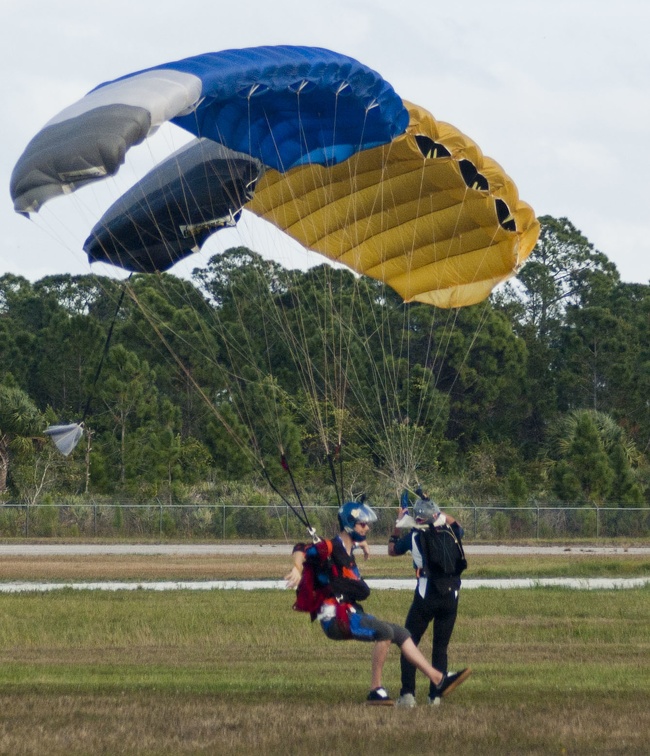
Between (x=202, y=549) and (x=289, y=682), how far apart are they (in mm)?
24670

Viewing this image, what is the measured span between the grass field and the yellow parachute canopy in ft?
14.3

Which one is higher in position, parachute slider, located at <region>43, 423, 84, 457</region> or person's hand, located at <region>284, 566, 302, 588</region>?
parachute slider, located at <region>43, 423, 84, 457</region>

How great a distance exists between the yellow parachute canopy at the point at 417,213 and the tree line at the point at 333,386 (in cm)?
2162

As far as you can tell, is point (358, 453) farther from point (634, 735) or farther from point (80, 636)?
point (634, 735)

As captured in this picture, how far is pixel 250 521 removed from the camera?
131 feet

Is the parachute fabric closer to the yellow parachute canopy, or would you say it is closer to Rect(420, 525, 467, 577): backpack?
the yellow parachute canopy

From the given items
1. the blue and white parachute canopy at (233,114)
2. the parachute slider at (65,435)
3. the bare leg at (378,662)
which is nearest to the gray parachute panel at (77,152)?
the blue and white parachute canopy at (233,114)

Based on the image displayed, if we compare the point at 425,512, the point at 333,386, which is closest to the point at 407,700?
the point at 425,512

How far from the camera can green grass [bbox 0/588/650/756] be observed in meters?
6.82

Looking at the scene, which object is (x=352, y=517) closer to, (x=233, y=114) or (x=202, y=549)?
(x=233, y=114)

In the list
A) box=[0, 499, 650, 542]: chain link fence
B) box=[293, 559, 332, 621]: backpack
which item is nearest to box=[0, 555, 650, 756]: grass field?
box=[293, 559, 332, 621]: backpack

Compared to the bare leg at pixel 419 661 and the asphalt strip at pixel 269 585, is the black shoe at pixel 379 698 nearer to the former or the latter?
the bare leg at pixel 419 661

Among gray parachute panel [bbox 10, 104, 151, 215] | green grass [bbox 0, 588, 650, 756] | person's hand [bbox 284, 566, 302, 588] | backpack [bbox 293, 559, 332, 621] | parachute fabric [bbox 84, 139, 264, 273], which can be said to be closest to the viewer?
green grass [bbox 0, 588, 650, 756]

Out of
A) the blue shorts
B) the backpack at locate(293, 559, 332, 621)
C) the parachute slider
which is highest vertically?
the parachute slider
